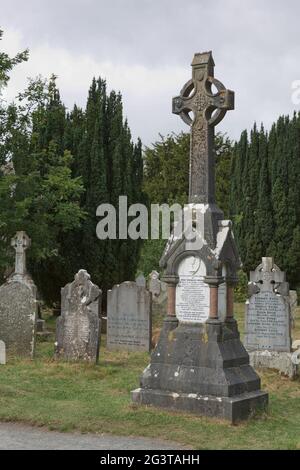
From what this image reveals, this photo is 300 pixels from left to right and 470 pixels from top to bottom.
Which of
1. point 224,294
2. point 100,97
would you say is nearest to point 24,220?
point 100,97

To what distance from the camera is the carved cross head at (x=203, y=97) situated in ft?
28.6

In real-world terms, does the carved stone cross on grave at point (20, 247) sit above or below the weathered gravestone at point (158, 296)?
above

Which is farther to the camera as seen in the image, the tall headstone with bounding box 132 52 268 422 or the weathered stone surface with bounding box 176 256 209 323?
the weathered stone surface with bounding box 176 256 209 323

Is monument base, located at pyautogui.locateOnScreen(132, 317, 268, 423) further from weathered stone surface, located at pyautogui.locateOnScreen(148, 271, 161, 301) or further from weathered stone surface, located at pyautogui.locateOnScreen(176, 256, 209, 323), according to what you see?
weathered stone surface, located at pyautogui.locateOnScreen(148, 271, 161, 301)

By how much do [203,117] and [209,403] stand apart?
3816 mm

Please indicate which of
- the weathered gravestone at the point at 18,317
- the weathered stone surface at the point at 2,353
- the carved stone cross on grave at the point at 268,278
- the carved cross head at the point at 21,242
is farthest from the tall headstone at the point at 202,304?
the carved cross head at the point at 21,242

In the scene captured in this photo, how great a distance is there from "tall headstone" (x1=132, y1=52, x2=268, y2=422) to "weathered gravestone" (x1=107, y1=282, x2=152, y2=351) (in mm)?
5511

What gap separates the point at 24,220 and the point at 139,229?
181 inches

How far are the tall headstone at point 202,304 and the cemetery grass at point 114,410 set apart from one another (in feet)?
1.04

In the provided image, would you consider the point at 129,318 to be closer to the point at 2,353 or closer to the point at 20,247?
the point at 20,247

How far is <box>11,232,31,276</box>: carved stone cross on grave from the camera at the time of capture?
47.6 feet

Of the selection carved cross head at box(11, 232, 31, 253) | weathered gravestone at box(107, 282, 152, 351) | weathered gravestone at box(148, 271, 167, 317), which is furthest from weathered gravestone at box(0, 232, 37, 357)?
weathered gravestone at box(148, 271, 167, 317)

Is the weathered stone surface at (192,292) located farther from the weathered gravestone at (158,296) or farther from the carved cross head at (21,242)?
the weathered gravestone at (158,296)

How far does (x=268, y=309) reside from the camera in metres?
12.8
